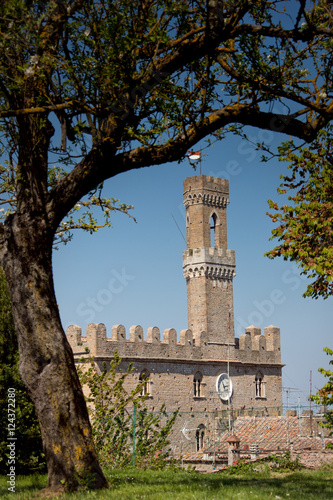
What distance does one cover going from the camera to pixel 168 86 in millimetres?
9023

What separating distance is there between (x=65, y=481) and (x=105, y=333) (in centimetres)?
3259

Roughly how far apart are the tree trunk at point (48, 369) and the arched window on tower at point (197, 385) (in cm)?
3752

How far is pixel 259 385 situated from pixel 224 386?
13.9ft

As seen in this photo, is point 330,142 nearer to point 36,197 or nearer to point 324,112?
point 324,112

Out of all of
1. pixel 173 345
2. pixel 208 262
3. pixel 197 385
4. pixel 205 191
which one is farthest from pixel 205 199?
pixel 197 385

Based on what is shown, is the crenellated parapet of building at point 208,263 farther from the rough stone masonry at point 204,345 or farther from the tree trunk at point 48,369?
the tree trunk at point 48,369

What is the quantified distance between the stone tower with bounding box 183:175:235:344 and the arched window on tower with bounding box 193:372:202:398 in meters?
3.38

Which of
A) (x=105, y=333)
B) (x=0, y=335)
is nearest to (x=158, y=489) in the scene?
(x=0, y=335)

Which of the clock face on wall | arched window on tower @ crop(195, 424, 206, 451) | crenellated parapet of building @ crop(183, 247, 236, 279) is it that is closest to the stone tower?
crenellated parapet of building @ crop(183, 247, 236, 279)

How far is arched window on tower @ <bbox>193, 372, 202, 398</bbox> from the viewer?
145 feet

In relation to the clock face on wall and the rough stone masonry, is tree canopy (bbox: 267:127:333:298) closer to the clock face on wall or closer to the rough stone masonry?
the rough stone masonry

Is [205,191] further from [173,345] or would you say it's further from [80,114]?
[80,114]

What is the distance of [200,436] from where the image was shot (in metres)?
42.2

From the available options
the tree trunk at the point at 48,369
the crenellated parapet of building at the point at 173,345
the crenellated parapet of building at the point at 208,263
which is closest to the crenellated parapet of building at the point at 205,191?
the crenellated parapet of building at the point at 208,263
